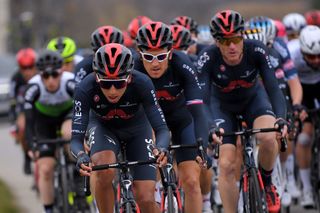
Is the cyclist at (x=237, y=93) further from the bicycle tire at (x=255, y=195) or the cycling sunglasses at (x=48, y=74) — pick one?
the cycling sunglasses at (x=48, y=74)

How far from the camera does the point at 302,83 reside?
12109 millimetres

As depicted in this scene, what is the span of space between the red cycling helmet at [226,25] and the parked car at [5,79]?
→ 19.2 m

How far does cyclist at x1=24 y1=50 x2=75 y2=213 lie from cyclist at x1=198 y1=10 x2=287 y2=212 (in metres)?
2.39

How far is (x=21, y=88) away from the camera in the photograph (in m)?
15.8

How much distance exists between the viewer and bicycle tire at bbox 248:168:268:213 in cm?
880

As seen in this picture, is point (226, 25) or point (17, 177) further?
point (17, 177)

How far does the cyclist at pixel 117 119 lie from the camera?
8.19 metres

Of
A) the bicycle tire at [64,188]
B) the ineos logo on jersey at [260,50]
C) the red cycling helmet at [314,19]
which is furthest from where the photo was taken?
the red cycling helmet at [314,19]

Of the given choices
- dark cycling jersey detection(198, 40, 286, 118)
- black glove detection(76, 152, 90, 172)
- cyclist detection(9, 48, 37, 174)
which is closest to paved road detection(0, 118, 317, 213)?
cyclist detection(9, 48, 37, 174)

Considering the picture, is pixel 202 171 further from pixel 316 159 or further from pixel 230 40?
pixel 316 159

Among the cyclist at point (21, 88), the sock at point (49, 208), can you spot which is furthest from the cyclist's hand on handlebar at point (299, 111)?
the cyclist at point (21, 88)

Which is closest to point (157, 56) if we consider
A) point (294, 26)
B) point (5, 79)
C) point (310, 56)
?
point (310, 56)

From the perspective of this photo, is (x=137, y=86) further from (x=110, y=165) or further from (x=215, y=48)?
(x=215, y=48)

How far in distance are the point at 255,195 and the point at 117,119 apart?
4.59 ft
